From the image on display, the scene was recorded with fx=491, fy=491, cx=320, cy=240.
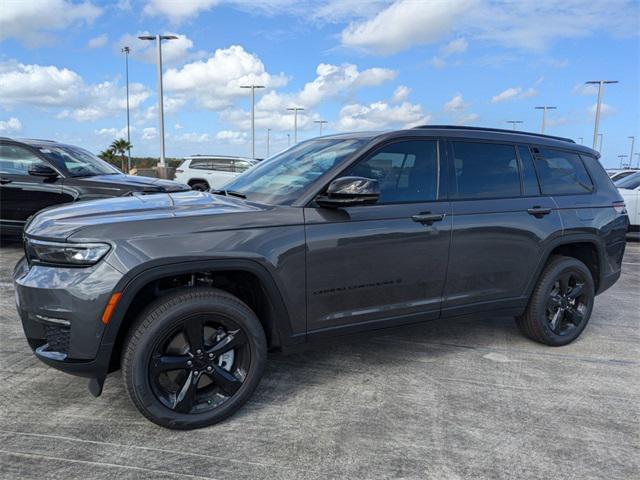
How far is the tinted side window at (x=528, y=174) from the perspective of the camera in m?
3.95

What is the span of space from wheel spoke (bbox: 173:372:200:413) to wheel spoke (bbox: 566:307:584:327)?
3219mm

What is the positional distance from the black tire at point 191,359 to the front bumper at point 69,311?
0.64 ft

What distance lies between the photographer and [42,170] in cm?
693

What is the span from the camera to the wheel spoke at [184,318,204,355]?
2.72 m

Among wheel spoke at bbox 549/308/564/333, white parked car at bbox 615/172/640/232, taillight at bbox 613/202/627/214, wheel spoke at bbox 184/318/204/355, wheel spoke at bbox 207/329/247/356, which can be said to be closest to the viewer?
wheel spoke at bbox 184/318/204/355

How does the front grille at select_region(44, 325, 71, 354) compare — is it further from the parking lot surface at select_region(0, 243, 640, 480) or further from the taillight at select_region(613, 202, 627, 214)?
the taillight at select_region(613, 202, 627, 214)

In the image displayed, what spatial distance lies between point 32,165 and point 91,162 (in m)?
0.91

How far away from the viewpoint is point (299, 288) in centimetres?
298

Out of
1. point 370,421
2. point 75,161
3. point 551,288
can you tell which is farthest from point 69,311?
point 75,161

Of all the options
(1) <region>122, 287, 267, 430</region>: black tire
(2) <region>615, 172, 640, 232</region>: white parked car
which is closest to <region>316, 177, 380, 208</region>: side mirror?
(1) <region>122, 287, 267, 430</region>: black tire

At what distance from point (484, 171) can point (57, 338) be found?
10.1 ft

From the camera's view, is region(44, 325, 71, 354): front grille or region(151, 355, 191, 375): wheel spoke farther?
region(151, 355, 191, 375): wheel spoke

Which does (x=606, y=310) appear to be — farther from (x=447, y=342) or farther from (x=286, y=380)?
(x=286, y=380)

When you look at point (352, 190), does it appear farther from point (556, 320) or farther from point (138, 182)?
point (138, 182)
